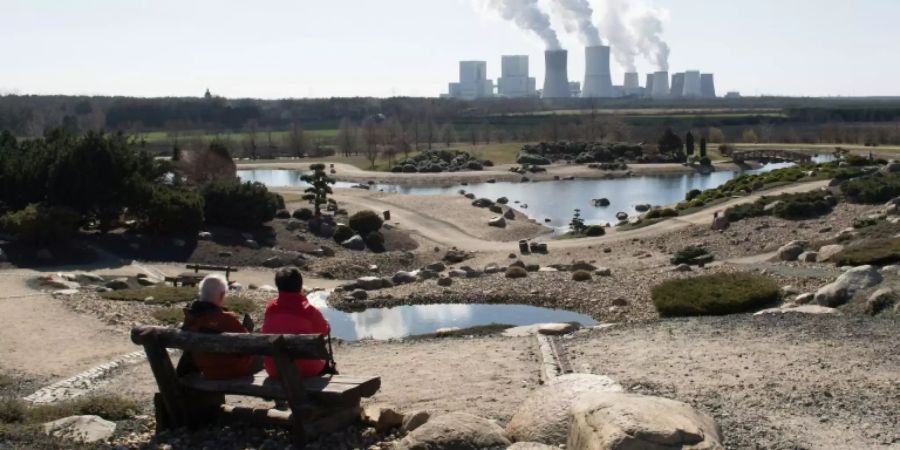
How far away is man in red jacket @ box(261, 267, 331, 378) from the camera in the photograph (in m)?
8.77

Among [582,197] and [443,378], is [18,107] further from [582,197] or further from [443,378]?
[443,378]

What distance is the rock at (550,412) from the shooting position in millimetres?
8312

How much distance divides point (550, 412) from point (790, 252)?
19451 millimetres

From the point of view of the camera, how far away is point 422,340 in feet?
56.8

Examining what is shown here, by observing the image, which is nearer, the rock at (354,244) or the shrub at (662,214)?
the rock at (354,244)

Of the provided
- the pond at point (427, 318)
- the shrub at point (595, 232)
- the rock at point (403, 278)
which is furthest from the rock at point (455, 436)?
the shrub at point (595, 232)

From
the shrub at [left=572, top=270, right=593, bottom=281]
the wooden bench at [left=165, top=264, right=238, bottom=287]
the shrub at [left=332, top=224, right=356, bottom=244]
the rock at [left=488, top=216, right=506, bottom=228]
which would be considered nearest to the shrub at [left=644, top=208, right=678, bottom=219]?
the rock at [left=488, top=216, right=506, bottom=228]

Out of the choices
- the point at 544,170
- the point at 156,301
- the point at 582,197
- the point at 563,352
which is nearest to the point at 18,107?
the point at 544,170

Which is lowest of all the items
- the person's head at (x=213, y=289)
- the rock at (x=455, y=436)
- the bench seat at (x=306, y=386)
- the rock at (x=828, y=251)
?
the rock at (x=828, y=251)

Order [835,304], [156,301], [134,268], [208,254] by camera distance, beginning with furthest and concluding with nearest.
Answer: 1. [208,254]
2. [134,268]
3. [156,301]
4. [835,304]

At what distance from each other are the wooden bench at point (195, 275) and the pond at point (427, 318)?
3546 millimetres

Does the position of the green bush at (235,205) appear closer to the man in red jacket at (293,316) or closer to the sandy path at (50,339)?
the sandy path at (50,339)

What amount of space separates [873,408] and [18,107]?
420ft

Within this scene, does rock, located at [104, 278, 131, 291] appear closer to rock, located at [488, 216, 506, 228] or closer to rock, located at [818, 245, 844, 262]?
rock, located at [818, 245, 844, 262]
